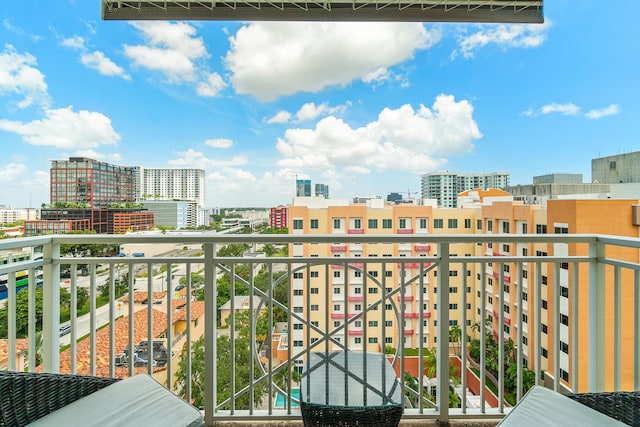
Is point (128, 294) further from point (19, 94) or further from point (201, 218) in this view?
point (19, 94)

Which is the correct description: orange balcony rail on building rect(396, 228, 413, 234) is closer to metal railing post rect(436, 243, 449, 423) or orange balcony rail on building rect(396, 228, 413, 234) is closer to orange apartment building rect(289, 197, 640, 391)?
orange apartment building rect(289, 197, 640, 391)

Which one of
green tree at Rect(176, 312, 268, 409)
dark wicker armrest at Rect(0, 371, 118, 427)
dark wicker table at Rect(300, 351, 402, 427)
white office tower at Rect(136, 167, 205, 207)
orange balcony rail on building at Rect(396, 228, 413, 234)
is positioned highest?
white office tower at Rect(136, 167, 205, 207)

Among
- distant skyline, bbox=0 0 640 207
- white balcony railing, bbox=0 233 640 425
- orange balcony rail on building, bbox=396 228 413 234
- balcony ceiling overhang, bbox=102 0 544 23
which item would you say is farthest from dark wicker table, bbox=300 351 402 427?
balcony ceiling overhang, bbox=102 0 544 23

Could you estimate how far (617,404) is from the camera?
1031mm

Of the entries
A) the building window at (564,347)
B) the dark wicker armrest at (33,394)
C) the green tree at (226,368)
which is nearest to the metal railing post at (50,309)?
the green tree at (226,368)

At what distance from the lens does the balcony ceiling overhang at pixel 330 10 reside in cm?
210

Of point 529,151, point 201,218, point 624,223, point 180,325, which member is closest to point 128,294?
point 180,325

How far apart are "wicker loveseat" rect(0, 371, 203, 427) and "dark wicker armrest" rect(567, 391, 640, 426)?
1367 mm

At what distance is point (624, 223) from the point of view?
1.90 m

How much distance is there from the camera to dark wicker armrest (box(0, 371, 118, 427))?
0.97 metres

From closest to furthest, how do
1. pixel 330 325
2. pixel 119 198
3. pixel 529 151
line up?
1. pixel 330 325
2. pixel 119 198
3. pixel 529 151

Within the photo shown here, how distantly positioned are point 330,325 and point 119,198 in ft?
7.34

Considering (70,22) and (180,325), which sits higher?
(70,22)

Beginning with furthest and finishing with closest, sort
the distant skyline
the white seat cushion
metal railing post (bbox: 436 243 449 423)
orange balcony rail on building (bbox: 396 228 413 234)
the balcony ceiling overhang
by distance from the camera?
the distant skyline < the balcony ceiling overhang < orange balcony rail on building (bbox: 396 228 413 234) < metal railing post (bbox: 436 243 449 423) < the white seat cushion
